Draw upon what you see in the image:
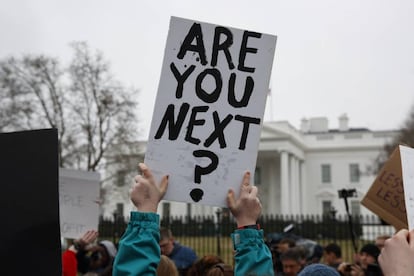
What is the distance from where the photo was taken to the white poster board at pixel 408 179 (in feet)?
6.28

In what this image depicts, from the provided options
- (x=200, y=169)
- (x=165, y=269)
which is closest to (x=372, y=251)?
(x=165, y=269)

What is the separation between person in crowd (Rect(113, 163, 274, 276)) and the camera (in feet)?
6.12

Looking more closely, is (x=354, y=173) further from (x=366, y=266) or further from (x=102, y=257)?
(x=366, y=266)

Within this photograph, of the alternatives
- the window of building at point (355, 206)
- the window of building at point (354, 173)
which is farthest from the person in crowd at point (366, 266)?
the window of building at point (354, 173)

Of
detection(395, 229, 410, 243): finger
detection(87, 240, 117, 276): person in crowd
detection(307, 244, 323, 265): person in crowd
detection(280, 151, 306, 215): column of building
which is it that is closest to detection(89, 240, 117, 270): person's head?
detection(87, 240, 117, 276): person in crowd

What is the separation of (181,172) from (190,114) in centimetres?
25

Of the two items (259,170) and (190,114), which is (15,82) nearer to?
(190,114)

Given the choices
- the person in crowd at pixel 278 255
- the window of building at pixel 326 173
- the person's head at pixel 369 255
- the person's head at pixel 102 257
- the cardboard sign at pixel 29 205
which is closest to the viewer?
the cardboard sign at pixel 29 205

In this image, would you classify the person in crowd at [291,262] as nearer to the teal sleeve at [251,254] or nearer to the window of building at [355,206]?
the teal sleeve at [251,254]

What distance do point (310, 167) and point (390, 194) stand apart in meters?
62.6

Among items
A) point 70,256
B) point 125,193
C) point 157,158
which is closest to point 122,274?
point 157,158

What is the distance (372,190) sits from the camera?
16.0 ft

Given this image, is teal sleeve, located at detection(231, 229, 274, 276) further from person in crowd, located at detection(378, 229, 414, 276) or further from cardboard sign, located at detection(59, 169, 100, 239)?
cardboard sign, located at detection(59, 169, 100, 239)

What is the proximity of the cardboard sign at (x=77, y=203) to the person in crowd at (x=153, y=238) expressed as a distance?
3361 mm
